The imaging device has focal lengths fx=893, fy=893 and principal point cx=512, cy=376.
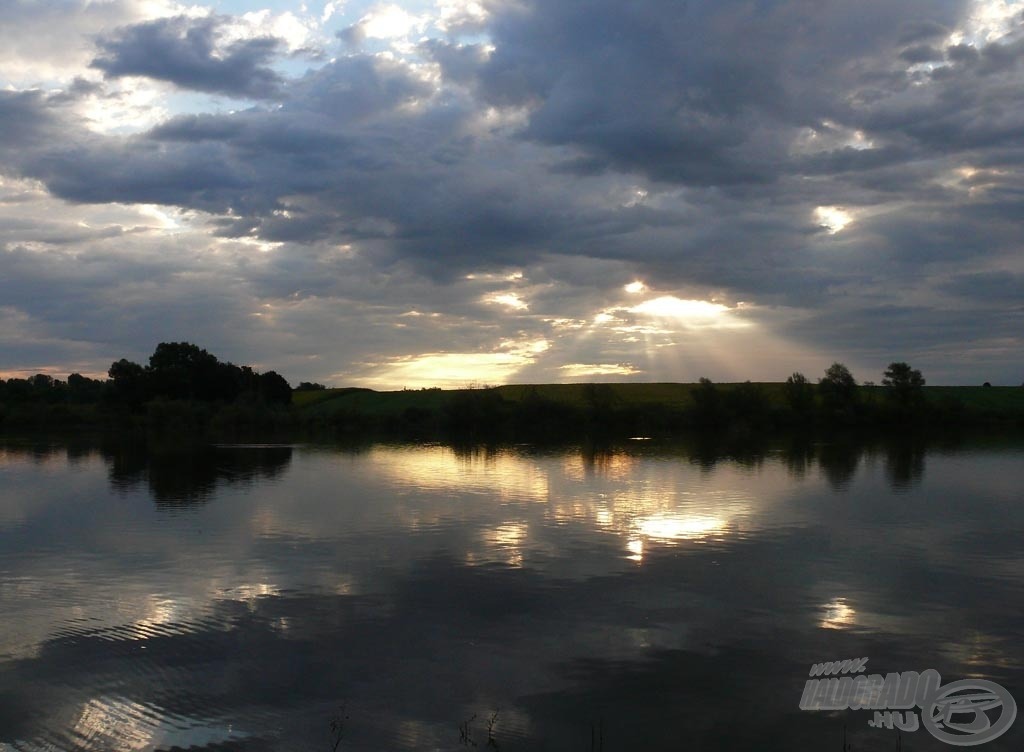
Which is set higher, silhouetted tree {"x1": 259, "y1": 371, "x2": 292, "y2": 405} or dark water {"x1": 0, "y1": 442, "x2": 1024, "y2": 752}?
silhouetted tree {"x1": 259, "y1": 371, "x2": 292, "y2": 405}

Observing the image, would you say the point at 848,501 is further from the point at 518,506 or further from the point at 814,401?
the point at 814,401

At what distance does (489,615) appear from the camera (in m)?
13.2

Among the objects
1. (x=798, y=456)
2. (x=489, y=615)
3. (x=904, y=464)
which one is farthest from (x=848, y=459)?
(x=489, y=615)

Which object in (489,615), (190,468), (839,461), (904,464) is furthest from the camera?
(839,461)

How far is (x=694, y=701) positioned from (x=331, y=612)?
19.7 ft

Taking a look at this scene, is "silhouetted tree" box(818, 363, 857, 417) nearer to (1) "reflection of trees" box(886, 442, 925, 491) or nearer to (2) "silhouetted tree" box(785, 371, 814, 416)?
(2) "silhouetted tree" box(785, 371, 814, 416)

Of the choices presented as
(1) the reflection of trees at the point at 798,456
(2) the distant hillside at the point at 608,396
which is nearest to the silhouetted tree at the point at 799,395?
(2) the distant hillside at the point at 608,396

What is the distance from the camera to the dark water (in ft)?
30.1

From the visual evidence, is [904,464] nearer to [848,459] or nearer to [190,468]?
[848,459]

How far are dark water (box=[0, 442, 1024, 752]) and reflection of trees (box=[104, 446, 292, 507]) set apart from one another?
2.59 m

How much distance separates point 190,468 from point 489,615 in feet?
102

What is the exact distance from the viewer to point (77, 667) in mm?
10836

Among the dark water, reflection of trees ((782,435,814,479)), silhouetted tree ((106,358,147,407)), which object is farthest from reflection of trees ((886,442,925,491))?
silhouetted tree ((106,358,147,407))

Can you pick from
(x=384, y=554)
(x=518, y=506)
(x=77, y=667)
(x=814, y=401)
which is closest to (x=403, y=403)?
(x=814, y=401)
